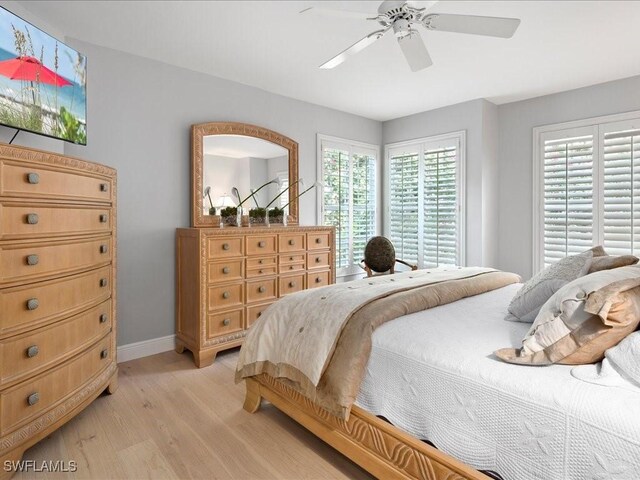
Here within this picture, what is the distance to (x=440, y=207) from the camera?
4.71 m

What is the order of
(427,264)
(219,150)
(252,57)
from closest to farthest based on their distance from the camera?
(252,57) → (219,150) → (427,264)

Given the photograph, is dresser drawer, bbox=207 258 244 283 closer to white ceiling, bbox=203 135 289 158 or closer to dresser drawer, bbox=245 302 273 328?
dresser drawer, bbox=245 302 273 328

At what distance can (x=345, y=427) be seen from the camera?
1.74 metres

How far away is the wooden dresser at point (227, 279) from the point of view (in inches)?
121

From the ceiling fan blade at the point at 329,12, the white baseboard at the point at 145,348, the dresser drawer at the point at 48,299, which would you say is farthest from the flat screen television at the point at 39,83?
the white baseboard at the point at 145,348

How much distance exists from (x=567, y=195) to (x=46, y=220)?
14.9ft

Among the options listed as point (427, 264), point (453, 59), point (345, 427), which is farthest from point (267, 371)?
point (427, 264)

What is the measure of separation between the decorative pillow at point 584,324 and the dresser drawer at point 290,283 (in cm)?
249

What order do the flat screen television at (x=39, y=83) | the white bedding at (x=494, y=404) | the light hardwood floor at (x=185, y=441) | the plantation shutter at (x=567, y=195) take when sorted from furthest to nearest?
the plantation shutter at (x=567, y=195) → the flat screen television at (x=39, y=83) → the light hardwood floor at (x=185, y=441) → the white bedding at (x=494, y=404)

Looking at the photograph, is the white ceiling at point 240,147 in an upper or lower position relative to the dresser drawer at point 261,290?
upper

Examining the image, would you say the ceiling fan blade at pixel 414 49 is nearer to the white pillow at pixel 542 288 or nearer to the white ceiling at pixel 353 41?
the white ceiling at pixel 353 41

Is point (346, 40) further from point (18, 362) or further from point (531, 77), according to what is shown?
point (18, 362)

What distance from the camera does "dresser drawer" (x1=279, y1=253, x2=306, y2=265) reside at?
364 cm

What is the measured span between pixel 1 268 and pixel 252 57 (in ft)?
7.98
